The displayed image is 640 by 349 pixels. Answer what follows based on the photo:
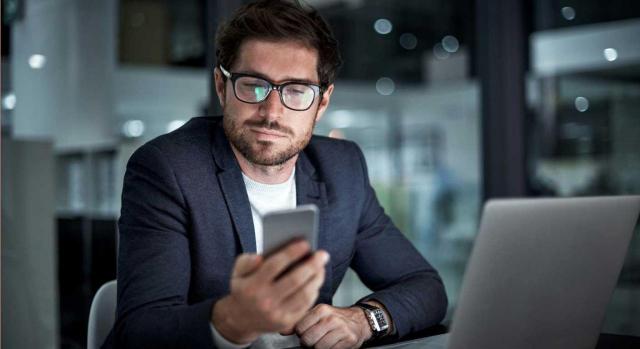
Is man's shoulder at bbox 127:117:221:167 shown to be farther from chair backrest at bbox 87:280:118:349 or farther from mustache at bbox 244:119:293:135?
chair backrest at bbox 87:280:118:349

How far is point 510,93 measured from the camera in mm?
3613

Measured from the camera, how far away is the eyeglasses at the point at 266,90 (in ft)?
5.44

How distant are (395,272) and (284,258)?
93 centimetres

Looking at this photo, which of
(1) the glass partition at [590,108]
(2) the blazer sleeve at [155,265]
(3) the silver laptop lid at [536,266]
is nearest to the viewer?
(3) the silver laptop lid at [536,266]

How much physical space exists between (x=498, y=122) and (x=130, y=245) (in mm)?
2520

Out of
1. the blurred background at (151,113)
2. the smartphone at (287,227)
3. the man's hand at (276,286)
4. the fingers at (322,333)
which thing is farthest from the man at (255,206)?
the blurred background at (151,113)

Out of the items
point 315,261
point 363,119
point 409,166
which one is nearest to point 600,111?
point 315,261

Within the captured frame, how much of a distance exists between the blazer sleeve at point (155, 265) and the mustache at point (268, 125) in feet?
0.69

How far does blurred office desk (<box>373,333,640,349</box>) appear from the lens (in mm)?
1480

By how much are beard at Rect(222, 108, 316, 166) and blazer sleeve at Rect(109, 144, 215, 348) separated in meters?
0.18

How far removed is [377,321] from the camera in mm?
1610

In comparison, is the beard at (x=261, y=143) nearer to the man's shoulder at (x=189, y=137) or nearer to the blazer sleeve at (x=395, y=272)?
the man's shoulder at (x=189, y=137)

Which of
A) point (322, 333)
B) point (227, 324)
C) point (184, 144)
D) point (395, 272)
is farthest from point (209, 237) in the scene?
point (395, 272)

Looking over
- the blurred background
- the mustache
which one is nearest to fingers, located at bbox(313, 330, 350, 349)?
the mustache
